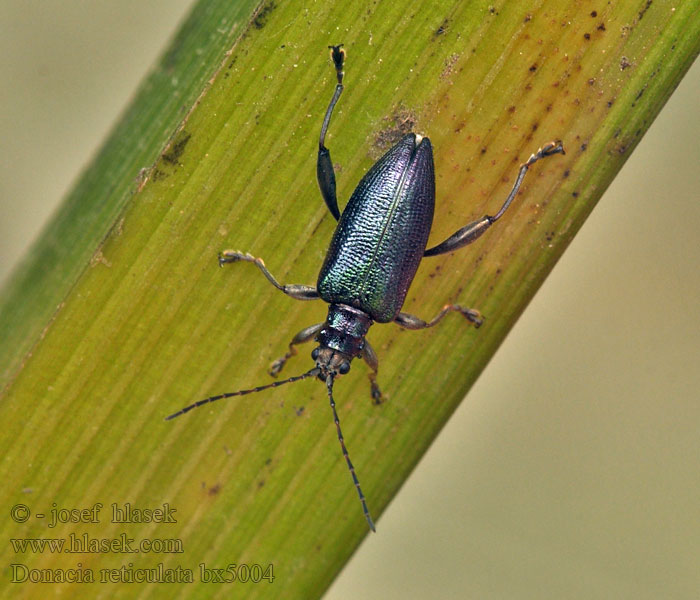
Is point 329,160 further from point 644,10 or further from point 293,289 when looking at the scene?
point 644,10

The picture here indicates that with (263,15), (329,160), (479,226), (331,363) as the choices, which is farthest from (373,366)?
(263,15)

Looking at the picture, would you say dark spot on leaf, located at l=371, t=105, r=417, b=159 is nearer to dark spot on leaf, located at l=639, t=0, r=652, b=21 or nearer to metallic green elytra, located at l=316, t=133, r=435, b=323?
metallic green elytra, located at l=316, t=133, r=435, b=323

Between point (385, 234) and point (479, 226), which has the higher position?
point (479, 226)

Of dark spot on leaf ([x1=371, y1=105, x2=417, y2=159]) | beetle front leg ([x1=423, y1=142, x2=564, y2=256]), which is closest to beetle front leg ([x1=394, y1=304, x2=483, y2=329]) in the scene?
beetle front leg ([x1=423, y1=142, x2=564, y2=256])

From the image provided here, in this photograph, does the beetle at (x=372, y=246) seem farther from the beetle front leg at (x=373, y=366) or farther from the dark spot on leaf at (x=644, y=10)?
the dark spot on leaf at (x=644, y=10)

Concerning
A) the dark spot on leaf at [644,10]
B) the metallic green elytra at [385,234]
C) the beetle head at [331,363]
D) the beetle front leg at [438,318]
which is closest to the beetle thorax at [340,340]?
the beetle head at [331,363]

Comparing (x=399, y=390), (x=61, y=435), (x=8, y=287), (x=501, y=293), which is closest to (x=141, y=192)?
(x=8, y=287)

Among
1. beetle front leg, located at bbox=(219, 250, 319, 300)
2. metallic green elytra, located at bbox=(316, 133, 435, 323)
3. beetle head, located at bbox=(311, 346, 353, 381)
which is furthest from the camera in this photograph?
beetle front leg, located at bbox=(219, 250, 319, 300)

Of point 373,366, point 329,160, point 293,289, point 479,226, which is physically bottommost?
point 373,366
